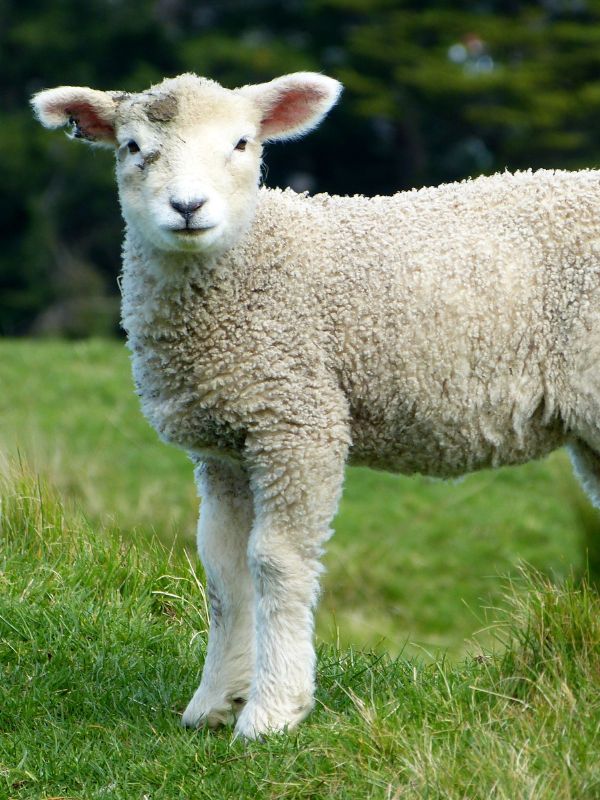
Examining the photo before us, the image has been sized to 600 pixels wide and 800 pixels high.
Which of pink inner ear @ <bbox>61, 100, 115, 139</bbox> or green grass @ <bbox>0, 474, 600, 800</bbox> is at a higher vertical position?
pink inner ear @ <bbox>61, 100, 115, 139</bbox>

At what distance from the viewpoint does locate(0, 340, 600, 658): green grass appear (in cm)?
812

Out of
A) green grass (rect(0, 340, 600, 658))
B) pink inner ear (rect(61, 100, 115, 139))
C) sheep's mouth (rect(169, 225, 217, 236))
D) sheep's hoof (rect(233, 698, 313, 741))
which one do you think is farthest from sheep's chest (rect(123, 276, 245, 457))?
green grass (rect(0, 340, 600, 658))

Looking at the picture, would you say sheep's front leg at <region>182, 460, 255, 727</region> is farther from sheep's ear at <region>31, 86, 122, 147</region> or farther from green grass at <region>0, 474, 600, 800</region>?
sheep's ear at <region>31, 86, 122, 147</region>

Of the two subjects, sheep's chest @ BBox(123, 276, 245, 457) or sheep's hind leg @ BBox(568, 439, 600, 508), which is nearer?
sheep's chest @ BBox(123, 276, 245, 457)

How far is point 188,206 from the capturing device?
A: 13.3ft

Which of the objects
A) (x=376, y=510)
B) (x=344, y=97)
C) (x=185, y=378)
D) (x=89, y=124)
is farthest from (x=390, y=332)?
(x=344, y=97)

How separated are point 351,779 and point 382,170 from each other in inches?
925

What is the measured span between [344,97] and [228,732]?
21.9 metres

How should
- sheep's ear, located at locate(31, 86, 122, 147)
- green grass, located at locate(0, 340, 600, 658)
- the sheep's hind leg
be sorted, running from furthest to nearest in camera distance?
green grass, located at locate(0, 340, 600, 658) → the sheep's hind leg → sheep's ear, located at locate(31, 86, 122, 147)

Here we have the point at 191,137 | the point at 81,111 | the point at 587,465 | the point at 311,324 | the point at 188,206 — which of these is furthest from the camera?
the point at 587,465

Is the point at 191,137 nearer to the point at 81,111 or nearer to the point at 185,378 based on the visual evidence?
the point at 81,111

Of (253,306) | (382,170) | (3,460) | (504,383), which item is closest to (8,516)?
(3,460)

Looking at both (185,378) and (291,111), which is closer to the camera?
(185,378)

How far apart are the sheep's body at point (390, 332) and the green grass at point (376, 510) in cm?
253
